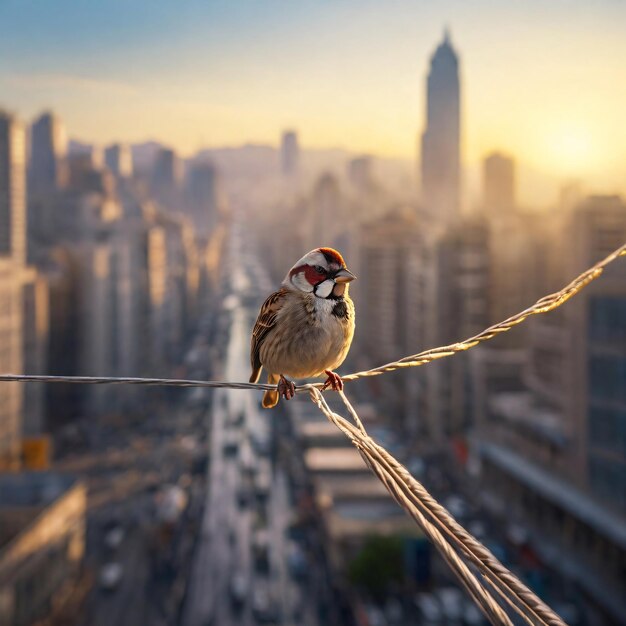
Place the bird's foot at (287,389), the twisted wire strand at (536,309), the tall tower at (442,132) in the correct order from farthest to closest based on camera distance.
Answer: the tall tower at (442,132)
the bird's foot at (287,389)
the twisted wire strand at (536,309)

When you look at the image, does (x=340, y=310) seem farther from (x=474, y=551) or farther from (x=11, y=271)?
(x=11, y=271)

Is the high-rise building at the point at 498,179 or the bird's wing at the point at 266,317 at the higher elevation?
the high-rise building at the point at 498,179

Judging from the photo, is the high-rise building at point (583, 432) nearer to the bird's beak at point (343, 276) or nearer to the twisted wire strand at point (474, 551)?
the bird's beak at point (343, 276)

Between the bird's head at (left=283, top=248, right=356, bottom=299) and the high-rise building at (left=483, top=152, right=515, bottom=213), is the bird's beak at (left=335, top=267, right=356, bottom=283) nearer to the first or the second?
the bird's head at (left=283, top=248, right=356, bottom=299)

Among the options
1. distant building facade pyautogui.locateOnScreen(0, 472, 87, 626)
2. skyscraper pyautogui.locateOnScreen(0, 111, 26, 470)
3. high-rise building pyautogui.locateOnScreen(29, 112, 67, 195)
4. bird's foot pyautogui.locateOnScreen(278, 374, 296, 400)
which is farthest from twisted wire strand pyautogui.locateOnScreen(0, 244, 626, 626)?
high-rise building pyautogui.locateOnScreen(29, 112, 67, 195)

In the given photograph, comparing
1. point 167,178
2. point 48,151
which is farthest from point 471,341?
point 167,178

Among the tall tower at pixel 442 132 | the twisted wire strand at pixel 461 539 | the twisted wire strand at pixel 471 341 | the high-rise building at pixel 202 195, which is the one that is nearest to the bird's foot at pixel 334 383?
the twisted wire strand at pixel 471 341

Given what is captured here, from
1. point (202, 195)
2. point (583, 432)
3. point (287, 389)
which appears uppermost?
point (202, 195)
